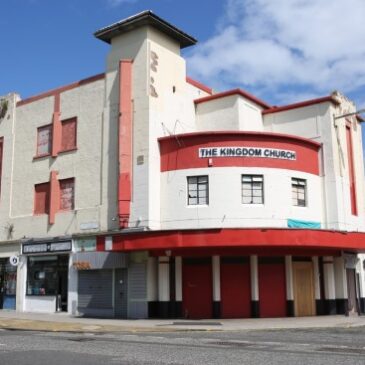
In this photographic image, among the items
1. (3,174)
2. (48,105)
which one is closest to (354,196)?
(48,105)

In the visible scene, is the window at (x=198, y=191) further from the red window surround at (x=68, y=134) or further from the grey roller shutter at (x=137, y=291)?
the red window surround at (x=68, y=134)

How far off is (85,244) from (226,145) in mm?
8887

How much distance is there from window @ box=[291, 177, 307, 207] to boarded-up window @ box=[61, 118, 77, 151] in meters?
12.1

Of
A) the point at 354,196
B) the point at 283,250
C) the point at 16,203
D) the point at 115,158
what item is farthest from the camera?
the point at 16,203

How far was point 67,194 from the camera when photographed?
31.2 meters

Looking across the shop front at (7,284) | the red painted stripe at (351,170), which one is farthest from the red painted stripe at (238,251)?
the shop front at (7,284)

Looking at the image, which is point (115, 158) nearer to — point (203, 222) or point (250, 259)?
point (203, 222)

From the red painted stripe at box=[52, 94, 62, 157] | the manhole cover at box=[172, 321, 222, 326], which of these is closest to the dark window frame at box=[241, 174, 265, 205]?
the manhole cover at box=[172, 321, 222, 326]

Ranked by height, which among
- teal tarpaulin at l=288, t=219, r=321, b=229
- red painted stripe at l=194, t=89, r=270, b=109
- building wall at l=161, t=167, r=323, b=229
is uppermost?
A: red painted stripe at l=194, t=89, r=270, b=109

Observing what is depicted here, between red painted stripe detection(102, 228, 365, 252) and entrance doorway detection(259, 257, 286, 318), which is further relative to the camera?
entrance doorway detection(259, 257, 286, 318)

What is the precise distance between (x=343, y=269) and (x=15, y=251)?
1826 centimetres

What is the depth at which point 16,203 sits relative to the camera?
110 ft

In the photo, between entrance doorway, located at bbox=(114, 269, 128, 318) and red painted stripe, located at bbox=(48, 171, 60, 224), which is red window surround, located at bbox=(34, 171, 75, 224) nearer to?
red painted stripe, located at bbox=(48, 171, 60, 224)

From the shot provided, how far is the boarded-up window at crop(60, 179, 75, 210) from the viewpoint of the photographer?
30859 mm
